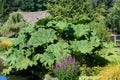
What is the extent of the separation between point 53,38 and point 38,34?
0.57 metres

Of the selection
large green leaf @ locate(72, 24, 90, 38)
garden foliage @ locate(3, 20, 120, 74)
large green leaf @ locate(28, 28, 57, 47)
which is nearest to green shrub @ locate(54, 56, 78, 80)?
garden foliage @ locate(3, 20, 120, 74)

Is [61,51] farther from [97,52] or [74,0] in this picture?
[74,0]

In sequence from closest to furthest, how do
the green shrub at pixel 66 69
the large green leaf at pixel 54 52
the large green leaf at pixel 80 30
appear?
the green shrub at pixel 66 69, the large green leaf at pixel 54 52, the large green leaf at pixel 80 30

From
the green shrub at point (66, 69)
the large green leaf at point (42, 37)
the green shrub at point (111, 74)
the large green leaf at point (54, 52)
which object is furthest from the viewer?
the large green leaf at point (42, 37)

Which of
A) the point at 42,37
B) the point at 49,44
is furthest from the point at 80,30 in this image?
the point at 42,37

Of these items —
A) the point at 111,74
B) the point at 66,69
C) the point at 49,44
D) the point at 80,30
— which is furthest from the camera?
the point at 80,30

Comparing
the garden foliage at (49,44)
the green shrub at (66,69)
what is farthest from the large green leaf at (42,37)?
the green shrub at (66,69)

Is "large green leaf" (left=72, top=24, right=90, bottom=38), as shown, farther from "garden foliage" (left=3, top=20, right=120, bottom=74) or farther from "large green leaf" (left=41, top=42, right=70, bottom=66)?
"large green leaf" (left=41, top=42, right=70, bottom=66)

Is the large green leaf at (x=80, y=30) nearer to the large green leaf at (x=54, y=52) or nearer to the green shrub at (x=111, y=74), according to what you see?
the large green leaf at (x=54, y=52)

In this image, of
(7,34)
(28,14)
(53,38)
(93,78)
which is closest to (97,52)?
(53,38)

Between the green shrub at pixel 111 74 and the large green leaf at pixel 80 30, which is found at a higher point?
the large green leaf at pixel 80 30

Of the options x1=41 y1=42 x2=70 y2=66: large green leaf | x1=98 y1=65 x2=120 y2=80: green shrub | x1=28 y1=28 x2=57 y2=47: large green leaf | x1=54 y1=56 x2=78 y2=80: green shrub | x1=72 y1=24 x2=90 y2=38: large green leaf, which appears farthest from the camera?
x1=72 y1=24 x2=90 y2=38: large green leaf

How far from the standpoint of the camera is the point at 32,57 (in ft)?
42.0

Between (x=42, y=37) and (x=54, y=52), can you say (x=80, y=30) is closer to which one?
(x=42, y=37)
